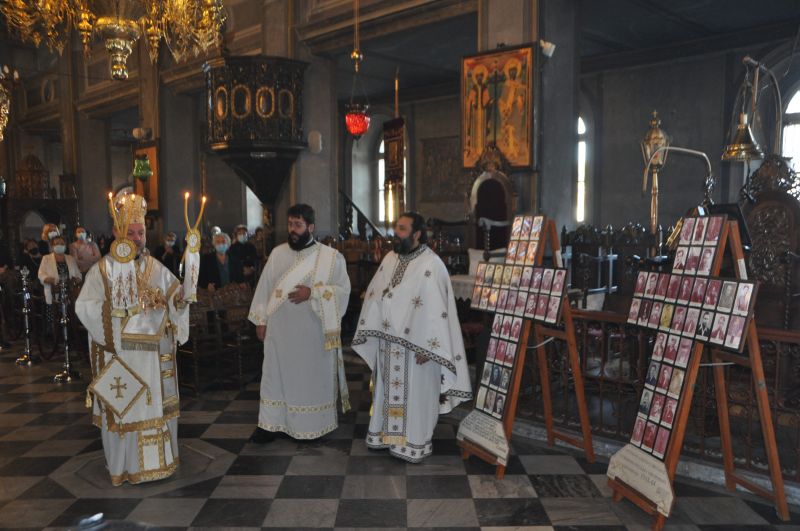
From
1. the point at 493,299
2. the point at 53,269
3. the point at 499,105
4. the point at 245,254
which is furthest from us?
the point at 245,254

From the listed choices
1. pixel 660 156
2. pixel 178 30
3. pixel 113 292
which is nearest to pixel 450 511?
pixel 113 292

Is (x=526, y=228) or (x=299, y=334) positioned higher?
(x=526, y=228)

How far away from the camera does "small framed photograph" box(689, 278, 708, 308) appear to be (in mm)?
3539

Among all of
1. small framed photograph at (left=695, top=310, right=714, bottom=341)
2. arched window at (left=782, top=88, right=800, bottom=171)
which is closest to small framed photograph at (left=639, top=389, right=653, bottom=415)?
small framed photograph at (left=695, top=310, right=714, bottom=341)

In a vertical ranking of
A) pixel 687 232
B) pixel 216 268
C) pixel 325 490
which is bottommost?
pixel 325 490

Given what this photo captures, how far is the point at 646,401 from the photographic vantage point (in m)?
3.81

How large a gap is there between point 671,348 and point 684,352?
0.36 feet

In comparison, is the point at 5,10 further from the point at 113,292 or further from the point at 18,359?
the point at 18,359

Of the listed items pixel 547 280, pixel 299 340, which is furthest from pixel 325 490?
pixel 547 280

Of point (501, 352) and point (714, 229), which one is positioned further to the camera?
point (501, 352)

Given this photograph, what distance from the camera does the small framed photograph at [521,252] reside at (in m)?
4.60

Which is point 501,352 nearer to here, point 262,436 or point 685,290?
point 685,290

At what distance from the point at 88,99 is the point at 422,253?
56.2 ft

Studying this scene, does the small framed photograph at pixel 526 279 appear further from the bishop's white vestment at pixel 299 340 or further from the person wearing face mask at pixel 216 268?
the person wearing face mask at pixel 216 268
